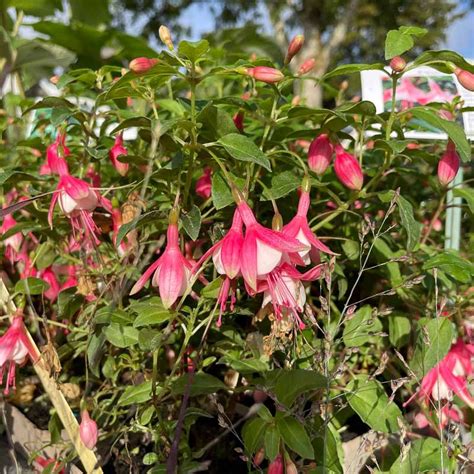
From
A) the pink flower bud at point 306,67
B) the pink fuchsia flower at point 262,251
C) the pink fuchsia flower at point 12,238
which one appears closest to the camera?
the pink fuchsia flower at point 262,251

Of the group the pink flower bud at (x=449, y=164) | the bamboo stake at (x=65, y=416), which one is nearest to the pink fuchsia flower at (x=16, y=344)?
the bamboo stake at (x=65, y=416)

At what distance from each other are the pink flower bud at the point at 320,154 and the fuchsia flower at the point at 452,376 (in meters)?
0.24

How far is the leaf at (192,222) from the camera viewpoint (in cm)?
55

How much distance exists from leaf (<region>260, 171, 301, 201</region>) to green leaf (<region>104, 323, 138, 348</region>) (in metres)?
0.19

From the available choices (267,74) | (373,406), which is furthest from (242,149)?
(373,406)

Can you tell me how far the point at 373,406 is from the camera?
0.63 meters

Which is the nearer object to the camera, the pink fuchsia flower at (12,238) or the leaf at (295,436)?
the leaf at (295,436)

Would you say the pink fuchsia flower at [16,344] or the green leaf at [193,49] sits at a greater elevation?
the green leaf at [193,49]

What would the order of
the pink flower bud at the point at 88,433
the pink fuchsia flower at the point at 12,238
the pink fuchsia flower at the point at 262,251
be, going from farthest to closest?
1. the pink fuchsia flower at the point at 12,238
2. the pink flower bud at the point at 88,433
3. the pink fuchsia flower at the point at 262,251

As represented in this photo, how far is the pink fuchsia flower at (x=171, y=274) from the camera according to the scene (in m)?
0.53

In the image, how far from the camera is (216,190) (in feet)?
1.90

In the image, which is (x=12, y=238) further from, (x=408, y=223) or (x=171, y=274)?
(x=408, y=223)

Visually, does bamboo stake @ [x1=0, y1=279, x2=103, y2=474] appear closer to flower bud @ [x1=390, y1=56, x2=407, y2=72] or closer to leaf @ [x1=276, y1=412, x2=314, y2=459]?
leaf @ [x1=276, y1=412, x2=314, y2=459]

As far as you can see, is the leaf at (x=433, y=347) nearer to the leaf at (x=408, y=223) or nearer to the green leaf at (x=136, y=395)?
the leaf at (x=408, y=223)
